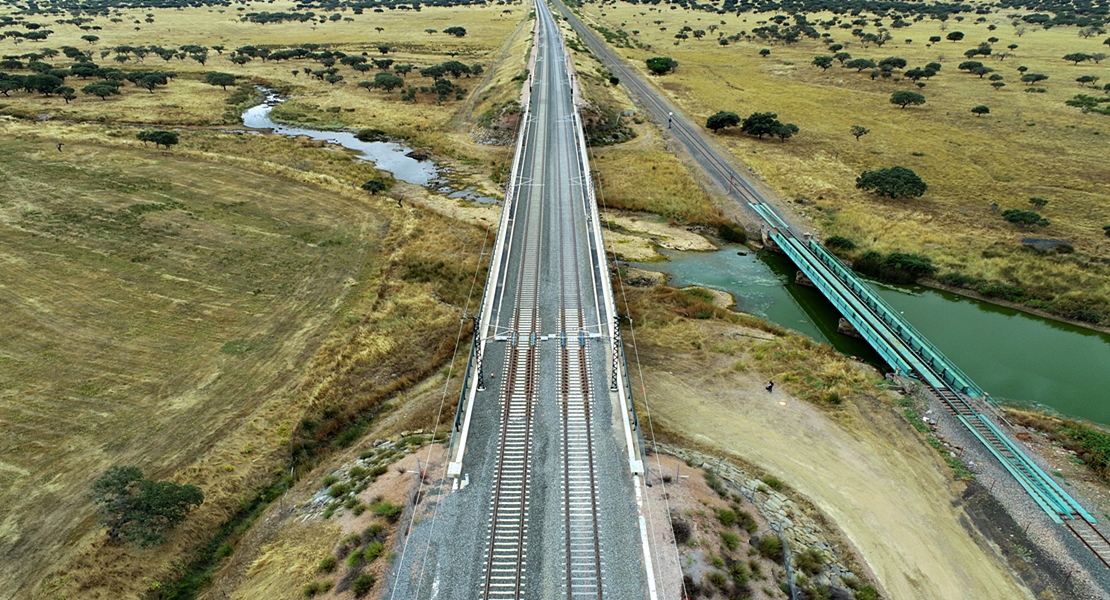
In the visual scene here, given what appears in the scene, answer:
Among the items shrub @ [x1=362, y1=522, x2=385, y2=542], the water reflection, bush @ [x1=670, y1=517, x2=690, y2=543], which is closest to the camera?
bush @ [x1=670, y1=517, x2=690, y2=543]

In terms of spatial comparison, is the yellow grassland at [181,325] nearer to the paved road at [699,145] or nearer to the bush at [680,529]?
the bush at [680,529]

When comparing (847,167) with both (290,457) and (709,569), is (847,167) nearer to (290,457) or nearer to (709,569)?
(709,569)

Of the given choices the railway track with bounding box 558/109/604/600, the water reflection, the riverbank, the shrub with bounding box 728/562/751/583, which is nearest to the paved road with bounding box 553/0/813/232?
the riverbank

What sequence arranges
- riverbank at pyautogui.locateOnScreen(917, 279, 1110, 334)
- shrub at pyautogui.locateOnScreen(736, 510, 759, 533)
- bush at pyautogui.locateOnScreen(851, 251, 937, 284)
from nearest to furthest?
shrub at pyautogui.locateOnScreen(736, 510, 759, 533) < riverbank at pyautogui.locateOnScreen(917, 279, 1110, 334) < bush at pyautogui.locateOnScreen(851, 251, 937, 284)

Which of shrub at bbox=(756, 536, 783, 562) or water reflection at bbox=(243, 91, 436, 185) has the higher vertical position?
water reflection at bbox=(243, 91, 436, 185)

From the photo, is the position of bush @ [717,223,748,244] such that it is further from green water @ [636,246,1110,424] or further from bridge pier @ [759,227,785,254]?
green water @ [636,246,1110,424]

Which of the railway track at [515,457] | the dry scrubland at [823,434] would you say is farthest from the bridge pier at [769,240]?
the railway track at [515,457]

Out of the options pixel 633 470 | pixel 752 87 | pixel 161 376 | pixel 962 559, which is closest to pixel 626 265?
pixel 633 470

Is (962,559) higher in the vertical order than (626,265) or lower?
lower
